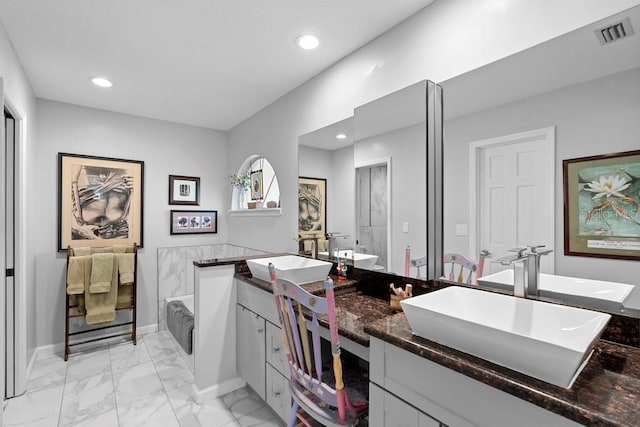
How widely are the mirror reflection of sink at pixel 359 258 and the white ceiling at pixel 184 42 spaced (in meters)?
1.41

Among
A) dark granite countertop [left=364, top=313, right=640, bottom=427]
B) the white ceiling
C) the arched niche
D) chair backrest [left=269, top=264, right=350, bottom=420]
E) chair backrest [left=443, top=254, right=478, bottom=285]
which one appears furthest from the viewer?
the arched niche

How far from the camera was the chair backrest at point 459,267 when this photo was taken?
157 cm

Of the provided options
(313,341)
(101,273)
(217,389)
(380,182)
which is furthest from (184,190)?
(313,341)

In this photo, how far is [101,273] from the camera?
3.08m

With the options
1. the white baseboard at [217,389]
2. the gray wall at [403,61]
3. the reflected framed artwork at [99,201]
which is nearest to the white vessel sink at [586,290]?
the gray wall at [403,61]

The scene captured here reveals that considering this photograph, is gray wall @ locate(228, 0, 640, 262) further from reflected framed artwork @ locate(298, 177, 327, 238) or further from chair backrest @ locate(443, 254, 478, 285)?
chair backrest @ locate(443, 254, 478, 285)

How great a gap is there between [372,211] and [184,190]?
2712 millimetres

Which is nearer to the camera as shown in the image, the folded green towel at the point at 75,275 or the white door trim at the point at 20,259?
the white door trim at the point at 20,259

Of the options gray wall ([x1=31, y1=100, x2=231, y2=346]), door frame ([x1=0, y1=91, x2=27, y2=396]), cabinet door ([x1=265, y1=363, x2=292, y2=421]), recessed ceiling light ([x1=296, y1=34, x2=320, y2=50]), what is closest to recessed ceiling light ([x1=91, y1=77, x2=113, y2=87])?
door frame ([x1=0, y1=91, x2=27, y2=396])

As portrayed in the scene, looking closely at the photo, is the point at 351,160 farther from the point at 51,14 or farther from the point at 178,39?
the point at 51,14

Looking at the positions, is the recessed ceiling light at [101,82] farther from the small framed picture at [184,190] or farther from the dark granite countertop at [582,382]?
the dark granite countertop at [582,382]

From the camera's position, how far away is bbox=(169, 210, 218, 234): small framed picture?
382cm

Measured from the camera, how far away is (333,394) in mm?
1325

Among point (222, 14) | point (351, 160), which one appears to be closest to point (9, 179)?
point (222, 14)
